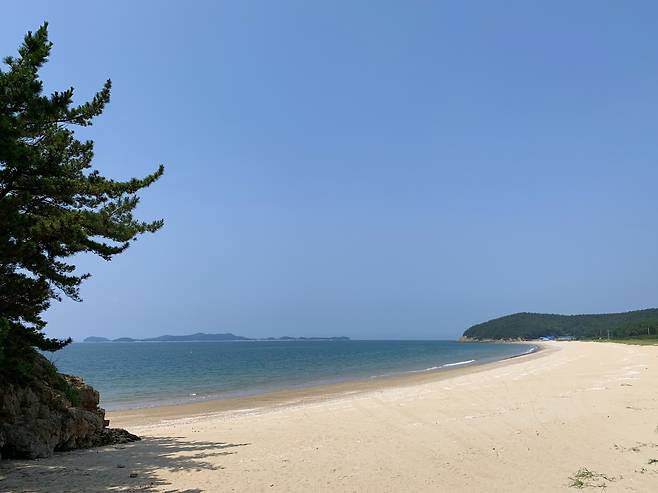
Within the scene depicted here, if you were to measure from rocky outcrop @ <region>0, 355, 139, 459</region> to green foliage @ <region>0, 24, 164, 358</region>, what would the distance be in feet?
4.83

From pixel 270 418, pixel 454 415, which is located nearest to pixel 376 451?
pixel 454 415

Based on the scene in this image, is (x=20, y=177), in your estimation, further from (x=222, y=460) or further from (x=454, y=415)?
(x=454, y=415)

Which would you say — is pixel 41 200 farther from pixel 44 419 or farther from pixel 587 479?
pixel 587 479

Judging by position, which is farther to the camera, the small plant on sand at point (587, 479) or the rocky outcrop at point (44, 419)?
the rocky outcrop at point (44, 419)

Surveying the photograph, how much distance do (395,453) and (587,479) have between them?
386cm

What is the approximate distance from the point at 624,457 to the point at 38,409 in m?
12.8

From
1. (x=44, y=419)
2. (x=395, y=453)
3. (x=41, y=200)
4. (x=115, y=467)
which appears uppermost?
(x=41, y=200)

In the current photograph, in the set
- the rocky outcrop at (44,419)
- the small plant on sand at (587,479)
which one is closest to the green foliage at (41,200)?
the rocky outcrop at (44,419)

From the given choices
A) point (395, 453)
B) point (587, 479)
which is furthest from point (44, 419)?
point (587, 479)

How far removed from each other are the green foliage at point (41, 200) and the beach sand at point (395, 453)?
10.2ft

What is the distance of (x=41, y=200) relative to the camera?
35.4 feet

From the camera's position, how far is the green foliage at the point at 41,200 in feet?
27.8

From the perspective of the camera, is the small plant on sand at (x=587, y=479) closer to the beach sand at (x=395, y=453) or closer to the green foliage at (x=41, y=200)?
the beach sand at (x=395, y=453)

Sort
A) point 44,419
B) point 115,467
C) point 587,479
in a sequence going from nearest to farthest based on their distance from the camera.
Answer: point 587,479 → point 115,467 → point 44,419
